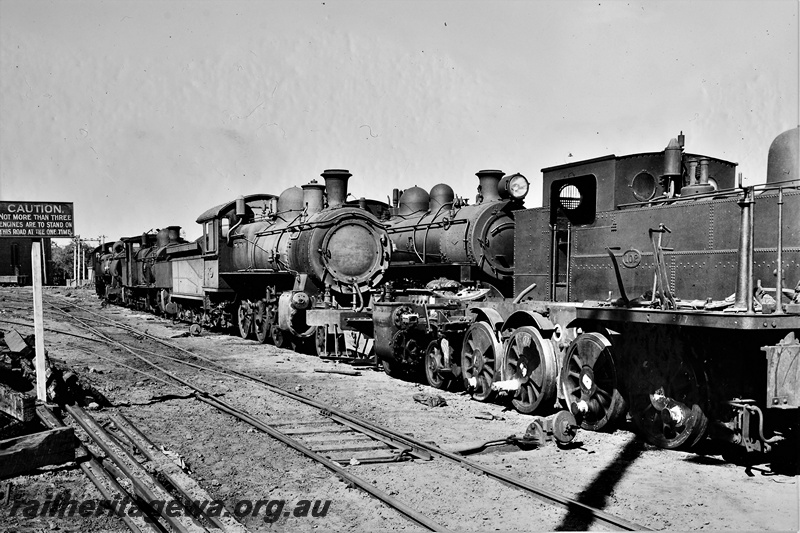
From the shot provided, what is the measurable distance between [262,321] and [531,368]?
11255 mm

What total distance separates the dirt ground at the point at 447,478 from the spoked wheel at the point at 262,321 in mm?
7911

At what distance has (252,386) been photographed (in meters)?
11.7

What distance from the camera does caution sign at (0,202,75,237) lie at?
355 inches

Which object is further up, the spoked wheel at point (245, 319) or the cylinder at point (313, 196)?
the cylinder at point (313, 196)

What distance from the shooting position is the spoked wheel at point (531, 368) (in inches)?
353

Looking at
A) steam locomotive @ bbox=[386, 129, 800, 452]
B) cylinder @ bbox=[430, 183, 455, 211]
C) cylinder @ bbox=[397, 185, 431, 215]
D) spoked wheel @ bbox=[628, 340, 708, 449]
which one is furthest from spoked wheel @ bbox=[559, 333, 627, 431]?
cylinder @ bbox=[397, 185, 431, 215]

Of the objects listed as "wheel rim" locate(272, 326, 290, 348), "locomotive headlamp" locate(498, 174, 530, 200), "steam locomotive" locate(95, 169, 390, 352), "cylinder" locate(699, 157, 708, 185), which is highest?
"locomotive headlamp" locate(498, 174, 530, 200)

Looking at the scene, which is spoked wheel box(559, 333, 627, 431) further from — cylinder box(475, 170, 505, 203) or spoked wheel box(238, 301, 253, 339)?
spoked wheel box(238, 301, 253, 339)

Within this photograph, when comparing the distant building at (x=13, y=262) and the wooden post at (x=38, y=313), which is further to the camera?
the distant building at (x=13, y=262)

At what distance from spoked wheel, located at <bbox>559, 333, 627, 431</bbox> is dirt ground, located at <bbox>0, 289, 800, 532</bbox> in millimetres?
254

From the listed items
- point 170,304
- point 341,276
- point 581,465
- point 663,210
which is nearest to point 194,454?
point 581,465

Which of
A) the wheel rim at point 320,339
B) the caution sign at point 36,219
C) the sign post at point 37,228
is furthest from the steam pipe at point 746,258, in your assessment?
the wheel rim at point 320,339

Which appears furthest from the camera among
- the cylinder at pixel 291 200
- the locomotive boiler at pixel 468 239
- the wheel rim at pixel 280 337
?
the cylinder at pixel 291 200

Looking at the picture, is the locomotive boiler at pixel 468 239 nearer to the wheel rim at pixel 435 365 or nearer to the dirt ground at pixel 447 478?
the wheel rim at pixel 435 365
